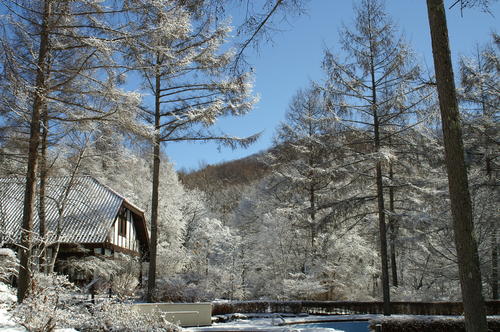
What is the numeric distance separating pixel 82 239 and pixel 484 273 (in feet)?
46.6

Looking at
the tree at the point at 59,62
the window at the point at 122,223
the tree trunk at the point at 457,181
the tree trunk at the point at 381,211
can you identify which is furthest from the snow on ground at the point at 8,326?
the window at the point at 122,223

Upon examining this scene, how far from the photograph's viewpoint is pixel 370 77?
14523 millimetres

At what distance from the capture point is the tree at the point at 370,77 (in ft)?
46.4

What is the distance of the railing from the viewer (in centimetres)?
1517

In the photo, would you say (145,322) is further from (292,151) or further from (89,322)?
(292,151)

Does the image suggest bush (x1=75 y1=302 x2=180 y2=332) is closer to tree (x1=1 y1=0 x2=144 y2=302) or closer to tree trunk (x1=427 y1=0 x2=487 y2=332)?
tree (x1=1 y1=0 x2=144 y2=302)

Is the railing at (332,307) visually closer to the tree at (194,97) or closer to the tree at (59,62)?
the tree at (194,97)

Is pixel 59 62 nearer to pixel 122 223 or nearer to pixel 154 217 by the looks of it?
pixel 154 217

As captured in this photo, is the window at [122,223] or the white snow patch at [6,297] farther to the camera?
the window at [122,223]

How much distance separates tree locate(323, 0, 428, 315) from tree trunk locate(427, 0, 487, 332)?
875cm

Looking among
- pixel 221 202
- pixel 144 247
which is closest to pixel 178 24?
pixel 144 247

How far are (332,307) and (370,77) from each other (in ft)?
30.2

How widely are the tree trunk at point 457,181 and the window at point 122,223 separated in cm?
1553

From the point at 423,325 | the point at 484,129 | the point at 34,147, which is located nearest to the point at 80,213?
the point at 34,147
